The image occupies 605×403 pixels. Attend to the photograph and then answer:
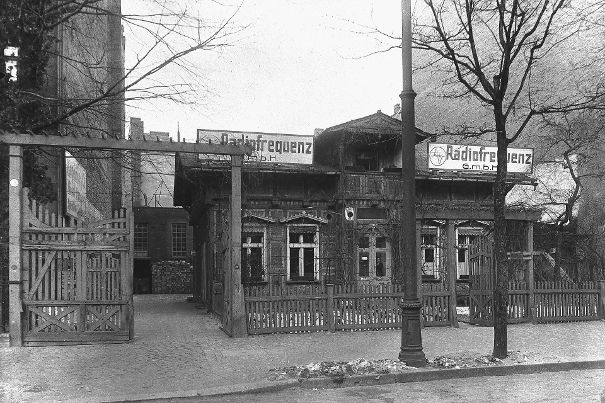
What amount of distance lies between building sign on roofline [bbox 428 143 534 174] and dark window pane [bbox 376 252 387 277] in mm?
4190

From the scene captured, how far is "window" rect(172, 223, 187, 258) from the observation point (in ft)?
130

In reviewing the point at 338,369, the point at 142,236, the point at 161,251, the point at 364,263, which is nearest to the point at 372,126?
the point at 364,263

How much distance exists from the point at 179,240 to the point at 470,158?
20.2 m

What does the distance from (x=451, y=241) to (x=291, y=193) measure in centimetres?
1011

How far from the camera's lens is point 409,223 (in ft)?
33.4

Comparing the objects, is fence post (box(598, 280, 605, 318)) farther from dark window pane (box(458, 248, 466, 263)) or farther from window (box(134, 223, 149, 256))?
window (box(134, 223, 149, 256))

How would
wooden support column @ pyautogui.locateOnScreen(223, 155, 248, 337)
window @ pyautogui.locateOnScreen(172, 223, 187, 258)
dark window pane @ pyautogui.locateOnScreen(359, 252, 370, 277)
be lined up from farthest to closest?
window @ pyautogui.locateOnScreen(172, 223, 187, 258)
dark window pane @ pyautogui.locateOnScreen(359, 252, 370, 277)
wooden support column @ pyautogui.locateOnScreen(223, 155, 248, 337)

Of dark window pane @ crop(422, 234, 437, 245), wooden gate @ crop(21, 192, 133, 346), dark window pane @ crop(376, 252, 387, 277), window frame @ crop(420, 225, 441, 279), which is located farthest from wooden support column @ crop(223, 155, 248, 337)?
dark window pane @ crop(422, 234, 437, 245)

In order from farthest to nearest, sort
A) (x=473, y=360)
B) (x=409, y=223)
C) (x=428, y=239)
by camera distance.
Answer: (x=428, y=239), (x=473, y=360), (x=409, y=223)

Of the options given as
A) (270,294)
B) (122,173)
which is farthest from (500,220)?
(122,173)

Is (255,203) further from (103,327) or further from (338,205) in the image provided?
(103,327)

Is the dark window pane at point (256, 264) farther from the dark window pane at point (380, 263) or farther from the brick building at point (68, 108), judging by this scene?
the brick building at point (68, 108)

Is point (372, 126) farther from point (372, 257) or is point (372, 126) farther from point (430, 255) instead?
point (430, 255)

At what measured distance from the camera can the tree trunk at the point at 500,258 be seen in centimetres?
1092
